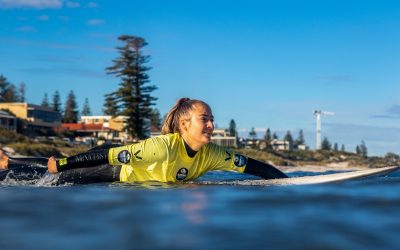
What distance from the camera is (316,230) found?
2.10 meters

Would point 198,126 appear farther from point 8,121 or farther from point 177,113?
point 8,121

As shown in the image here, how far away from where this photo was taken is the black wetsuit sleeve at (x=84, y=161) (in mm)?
6055

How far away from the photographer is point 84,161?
6055 mm

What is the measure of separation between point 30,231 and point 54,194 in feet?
3.71

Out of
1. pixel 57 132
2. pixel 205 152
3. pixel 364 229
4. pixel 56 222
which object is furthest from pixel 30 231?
pixel 57 132

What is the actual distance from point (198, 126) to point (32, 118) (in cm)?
7387

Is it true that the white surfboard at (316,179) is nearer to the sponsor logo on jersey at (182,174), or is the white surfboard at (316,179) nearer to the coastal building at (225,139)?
the sponsor logo on jersey at (182,174)

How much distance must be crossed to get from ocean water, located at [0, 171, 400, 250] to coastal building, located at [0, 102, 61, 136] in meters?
71.3

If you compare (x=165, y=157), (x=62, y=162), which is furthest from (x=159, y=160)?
(x=62, y=162)

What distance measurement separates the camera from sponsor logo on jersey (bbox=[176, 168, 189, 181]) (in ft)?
20.4

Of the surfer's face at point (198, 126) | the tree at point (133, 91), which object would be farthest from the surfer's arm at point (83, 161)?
the tree at point (133, 91)

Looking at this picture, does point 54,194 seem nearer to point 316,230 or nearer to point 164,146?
point 316,230

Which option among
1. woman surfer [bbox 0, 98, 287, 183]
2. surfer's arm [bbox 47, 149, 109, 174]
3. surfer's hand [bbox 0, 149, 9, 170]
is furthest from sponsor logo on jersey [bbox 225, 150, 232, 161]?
surfer's hand [bbox 0, 149, 9, 170]

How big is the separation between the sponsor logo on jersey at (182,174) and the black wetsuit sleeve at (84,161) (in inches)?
32.9
